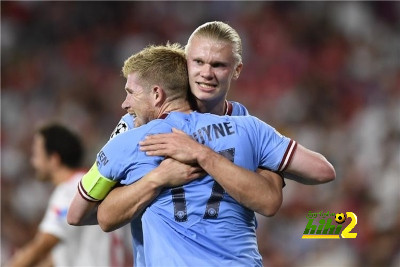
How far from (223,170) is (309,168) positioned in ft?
1.57

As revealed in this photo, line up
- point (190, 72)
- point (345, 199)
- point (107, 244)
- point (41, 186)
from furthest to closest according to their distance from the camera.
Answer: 1. point (41, 186)
2. point (345, 199)
3. point (107, 244)
4. point (190, 72)

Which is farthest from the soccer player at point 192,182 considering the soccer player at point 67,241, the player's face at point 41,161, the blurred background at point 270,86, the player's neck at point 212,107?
the blurred background at point 270,86

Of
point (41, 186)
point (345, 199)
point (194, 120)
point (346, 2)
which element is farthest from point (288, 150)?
point (346, 2)

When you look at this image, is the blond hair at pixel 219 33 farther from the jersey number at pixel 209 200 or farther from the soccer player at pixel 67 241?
the soccer player at pixel 67 241

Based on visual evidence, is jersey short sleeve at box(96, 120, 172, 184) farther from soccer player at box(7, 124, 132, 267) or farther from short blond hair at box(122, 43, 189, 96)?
soccer player at box(7, 124, 132, 267)

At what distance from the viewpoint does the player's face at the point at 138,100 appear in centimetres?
377

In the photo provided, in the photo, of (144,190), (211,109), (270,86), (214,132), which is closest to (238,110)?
(211,109)

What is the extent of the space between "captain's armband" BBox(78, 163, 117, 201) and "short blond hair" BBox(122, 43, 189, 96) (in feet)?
1.59

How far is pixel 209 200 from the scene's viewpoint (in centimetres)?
358

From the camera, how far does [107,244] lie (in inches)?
240

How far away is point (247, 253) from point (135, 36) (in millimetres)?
8785

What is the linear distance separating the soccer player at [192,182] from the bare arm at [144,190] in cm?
3

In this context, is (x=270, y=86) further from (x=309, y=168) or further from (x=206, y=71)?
(x=309, y=168)

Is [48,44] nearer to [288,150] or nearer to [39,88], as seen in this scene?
[39,88]
